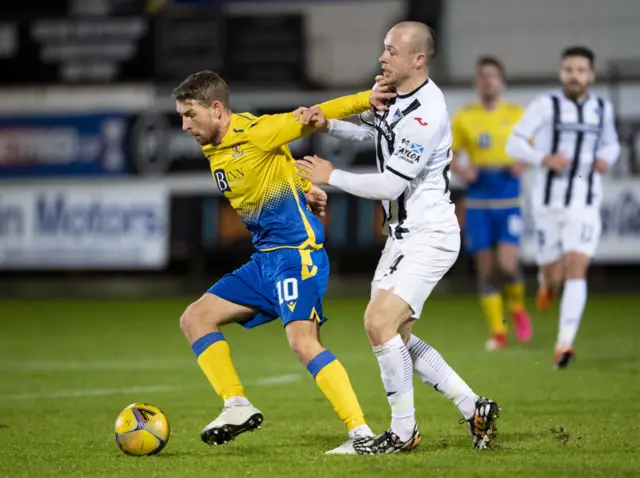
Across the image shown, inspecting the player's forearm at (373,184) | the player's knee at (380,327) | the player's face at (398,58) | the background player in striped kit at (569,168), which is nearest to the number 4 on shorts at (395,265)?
the player's knee at (380,327)

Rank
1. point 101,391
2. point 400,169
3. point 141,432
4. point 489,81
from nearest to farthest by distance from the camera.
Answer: point 400,169 → point 141,432 → point 101,391 → point 489,81

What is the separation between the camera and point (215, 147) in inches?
246

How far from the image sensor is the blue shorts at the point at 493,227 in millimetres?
11258

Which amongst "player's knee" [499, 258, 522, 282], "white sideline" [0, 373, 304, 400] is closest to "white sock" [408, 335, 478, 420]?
"white sideline" [0, 373, 304, 400]

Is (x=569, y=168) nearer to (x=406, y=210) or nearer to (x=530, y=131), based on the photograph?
(x=530, y=131)

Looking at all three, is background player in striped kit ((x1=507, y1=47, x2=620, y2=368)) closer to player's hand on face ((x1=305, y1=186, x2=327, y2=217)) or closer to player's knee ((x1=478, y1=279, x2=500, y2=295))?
player's knee ((x1=478, y1=279, x2=500, y2=295))

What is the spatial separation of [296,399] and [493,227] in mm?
3841

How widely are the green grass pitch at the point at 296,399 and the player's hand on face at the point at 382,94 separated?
1.66 m

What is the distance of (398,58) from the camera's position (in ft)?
19.4

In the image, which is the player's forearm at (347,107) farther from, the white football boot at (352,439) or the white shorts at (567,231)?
the white shorts at (567,231)

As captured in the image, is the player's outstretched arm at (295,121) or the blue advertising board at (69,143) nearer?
the player's outstretched arm at (295,121)

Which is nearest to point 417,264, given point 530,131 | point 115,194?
point 530,131

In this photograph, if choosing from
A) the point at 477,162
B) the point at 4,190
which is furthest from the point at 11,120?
the point at 477,162

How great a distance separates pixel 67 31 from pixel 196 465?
1180 centimetres
